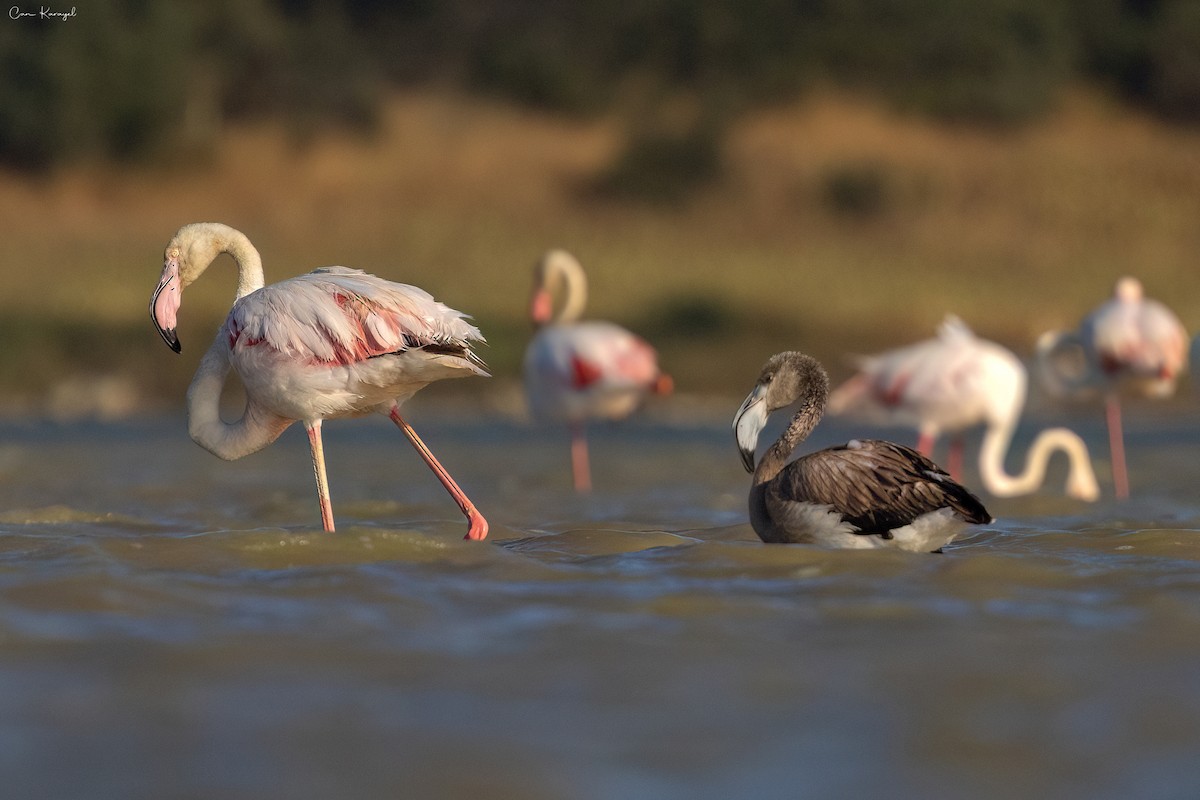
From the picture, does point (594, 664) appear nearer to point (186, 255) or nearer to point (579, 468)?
point (186, 255)

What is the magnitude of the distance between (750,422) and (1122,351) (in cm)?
526

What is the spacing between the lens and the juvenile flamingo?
4.69m

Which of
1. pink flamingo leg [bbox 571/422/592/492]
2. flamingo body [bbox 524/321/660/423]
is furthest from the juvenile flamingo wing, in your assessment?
flamingo body [bbox 524/321/660/423]

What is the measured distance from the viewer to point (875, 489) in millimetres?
4738

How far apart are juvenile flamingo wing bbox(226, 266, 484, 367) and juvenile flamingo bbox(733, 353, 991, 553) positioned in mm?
914

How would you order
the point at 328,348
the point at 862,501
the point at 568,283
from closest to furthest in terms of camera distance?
the point at 862,501 < the point at 328,348 < the point at 568,283

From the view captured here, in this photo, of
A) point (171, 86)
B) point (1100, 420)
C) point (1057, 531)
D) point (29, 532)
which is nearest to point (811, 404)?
point (1057, 531)

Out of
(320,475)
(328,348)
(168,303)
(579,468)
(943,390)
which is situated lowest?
(579,468)

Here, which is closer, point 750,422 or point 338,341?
point 338,341

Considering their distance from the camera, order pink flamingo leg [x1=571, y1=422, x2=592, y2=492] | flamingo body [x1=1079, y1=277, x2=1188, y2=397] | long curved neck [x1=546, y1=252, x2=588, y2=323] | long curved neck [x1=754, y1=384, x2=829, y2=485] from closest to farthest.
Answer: long curved neck [x1=754, y1=384, x2=829, y2=485]
pink flamingo leg [x1=571, y1=422, x2=592, y2=492]
flamingo body [x1=1079, y1=277, x2=1188, y2=397]
long curved neck [x1=546, y1=252, x2=588, y2=323]

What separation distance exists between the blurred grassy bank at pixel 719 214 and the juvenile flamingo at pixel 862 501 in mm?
14384

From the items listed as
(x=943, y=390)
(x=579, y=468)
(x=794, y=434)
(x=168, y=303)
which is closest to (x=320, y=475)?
(x=168, y=303)

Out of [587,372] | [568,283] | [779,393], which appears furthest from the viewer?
[568,283]
